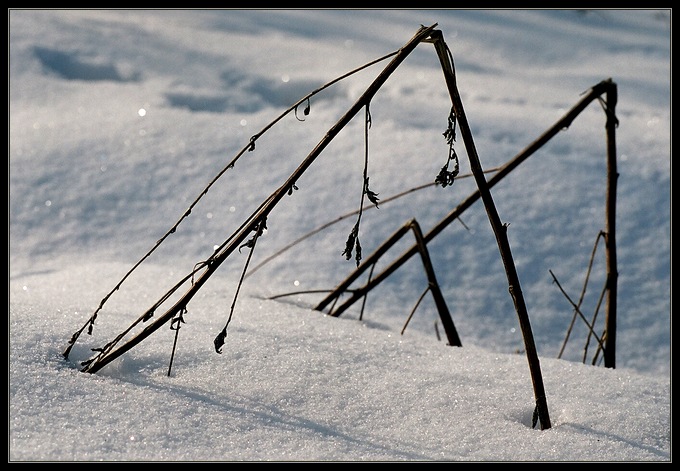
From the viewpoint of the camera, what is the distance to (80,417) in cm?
85

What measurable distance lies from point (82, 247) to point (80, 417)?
0.98m

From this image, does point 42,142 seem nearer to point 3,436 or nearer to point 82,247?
point 82,247

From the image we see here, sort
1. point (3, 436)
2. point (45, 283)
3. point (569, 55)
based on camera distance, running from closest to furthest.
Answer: point (3, 436), point (45, 283), point (569, 55)

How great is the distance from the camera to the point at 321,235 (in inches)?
72.0

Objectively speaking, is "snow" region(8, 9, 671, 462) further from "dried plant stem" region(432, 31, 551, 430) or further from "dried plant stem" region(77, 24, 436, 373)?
"dried plant stem" region(77, 24, 436, 373)

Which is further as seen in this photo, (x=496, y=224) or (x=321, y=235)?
(x=321, y=235)

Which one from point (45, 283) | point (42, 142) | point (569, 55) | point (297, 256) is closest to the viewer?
point (45, 283)

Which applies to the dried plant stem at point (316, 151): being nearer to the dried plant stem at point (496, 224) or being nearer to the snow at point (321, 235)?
the dried plant stem at point (496, 224)

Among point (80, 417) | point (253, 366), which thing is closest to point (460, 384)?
point (253, 366)

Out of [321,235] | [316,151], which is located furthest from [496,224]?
[321,235]

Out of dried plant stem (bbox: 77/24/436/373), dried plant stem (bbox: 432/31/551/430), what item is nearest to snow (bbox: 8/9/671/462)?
dried plant stem (bbox: 432/31/551/430)

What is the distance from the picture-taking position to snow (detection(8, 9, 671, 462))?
93 cm

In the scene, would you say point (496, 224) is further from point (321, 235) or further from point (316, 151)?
point (321, 235)

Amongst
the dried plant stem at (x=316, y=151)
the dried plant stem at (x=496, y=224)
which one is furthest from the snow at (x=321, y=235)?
the dried plant stem at (x=316, y=151)
